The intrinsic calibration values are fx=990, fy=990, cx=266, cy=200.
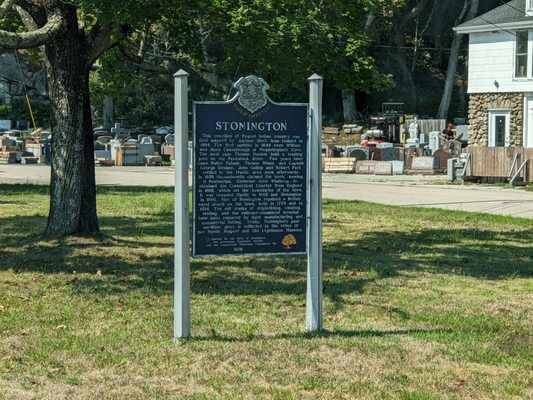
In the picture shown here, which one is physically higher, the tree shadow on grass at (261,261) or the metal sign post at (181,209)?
the metal sign post at (181,209)

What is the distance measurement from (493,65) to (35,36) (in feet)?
119

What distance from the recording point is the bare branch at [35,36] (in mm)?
13297

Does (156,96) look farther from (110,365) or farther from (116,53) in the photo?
(110,365)

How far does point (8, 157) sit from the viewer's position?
48.9 metres

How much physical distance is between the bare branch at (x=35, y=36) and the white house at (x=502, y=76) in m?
33.9

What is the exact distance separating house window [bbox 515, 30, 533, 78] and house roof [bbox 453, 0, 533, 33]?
2.00 feet

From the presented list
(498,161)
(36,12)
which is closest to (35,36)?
(36,12)

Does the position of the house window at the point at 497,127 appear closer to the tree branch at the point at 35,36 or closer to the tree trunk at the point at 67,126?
the tree trunk at the point at 67,126

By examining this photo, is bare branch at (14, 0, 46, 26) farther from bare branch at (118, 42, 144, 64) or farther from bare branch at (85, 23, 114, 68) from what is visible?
bare branch at (118, 42, 144, 64)

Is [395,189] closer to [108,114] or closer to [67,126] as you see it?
[67,126]

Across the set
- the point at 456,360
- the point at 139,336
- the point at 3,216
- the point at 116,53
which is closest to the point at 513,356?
the point at 456,360

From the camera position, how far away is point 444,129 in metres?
60.4

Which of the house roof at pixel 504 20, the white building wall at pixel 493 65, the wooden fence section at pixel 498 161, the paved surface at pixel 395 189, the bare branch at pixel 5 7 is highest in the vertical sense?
the house roof at pixel 504 20

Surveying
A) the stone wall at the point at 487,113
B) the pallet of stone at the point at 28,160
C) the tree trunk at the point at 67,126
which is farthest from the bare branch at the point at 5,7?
the pallet of stone at the point at 28,160
